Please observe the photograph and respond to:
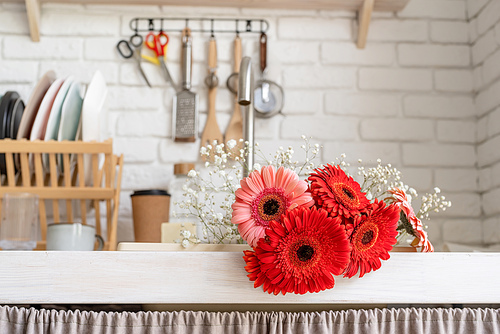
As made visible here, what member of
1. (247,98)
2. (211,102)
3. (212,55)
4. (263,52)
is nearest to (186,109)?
(211,102)

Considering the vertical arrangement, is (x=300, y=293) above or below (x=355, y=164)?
below

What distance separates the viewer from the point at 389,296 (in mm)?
780

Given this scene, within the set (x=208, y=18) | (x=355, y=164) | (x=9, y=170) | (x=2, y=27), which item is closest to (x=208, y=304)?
(x=9, y=170)

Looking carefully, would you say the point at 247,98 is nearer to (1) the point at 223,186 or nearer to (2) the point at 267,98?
(1) the point at 223,186

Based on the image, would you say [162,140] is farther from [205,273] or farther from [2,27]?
[205,273]

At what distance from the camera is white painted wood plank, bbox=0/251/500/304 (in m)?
0.76

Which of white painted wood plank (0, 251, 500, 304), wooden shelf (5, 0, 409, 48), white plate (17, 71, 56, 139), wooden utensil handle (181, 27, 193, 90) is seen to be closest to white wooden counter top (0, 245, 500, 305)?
white painted wood plank (0, 251, 500, 304)

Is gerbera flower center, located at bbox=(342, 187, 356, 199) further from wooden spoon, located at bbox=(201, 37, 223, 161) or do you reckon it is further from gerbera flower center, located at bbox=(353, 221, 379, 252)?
wooden spoon, located at bbox=(201, 37, 223, 161)

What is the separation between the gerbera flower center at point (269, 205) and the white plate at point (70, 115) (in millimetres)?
672

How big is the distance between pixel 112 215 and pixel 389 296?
77 centimetres

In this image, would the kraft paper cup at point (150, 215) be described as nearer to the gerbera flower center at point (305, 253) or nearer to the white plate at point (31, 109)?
the white plate at point (31, 109)

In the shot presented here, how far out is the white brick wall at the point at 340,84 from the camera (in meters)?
1.52

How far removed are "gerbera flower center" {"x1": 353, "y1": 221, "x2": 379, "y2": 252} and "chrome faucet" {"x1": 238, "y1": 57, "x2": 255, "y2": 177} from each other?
0.32 metres

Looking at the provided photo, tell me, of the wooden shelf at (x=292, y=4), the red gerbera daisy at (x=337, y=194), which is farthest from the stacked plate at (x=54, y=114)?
the red gerbera daisy at (x=337, y=194)
